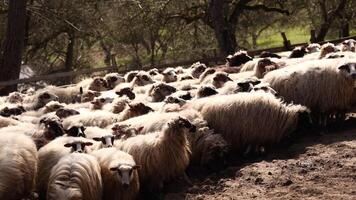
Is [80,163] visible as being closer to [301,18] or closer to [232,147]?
[232,147]

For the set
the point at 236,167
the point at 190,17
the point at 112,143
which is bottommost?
the point at 236,167

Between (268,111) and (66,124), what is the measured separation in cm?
346

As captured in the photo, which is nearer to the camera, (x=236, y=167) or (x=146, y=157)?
(x=146, y=157)

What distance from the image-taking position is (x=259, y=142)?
8641 millimetres

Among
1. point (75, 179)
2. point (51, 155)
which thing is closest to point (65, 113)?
point (51, 155)

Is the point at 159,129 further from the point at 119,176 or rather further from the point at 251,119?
the point at 119,176

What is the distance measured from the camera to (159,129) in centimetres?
825

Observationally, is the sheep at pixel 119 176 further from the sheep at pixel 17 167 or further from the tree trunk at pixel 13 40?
the tree trunk at pixel 13 40

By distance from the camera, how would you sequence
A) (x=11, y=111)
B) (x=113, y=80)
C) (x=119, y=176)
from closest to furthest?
(x=119, y=176) < (x=11, y=111) < (x=113, y=80)

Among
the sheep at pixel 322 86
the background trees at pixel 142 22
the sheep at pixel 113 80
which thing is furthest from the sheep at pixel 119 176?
the background trees at pixel 142 22

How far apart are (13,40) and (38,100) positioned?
5722mm

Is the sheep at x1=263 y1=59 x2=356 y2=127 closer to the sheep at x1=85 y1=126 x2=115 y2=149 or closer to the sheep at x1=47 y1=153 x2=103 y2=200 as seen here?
the sheep at x1=85 y1=126 x2=115 y2=149

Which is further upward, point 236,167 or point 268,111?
point 268,111

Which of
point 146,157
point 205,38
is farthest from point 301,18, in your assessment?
point 146,157
